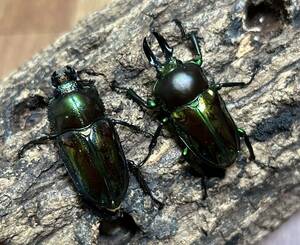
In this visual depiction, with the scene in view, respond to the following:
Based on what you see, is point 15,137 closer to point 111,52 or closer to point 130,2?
point 111,52

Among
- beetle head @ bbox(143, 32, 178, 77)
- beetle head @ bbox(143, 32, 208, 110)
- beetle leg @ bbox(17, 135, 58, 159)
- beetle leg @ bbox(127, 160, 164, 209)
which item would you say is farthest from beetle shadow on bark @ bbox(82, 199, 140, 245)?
beetle head @ bbox(143, 32, 178, 77)

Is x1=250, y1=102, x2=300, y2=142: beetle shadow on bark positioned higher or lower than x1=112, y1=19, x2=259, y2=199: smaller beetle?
lower

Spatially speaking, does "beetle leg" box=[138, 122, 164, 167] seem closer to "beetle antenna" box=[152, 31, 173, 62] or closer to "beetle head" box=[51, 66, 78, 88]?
"beetle antenna" box=[152, 31, 173, 62]

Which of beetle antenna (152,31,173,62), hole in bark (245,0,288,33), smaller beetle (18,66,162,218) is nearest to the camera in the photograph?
smaller beetle (18,66,162,218)

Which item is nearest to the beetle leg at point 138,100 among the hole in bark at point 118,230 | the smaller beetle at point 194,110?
the smaller beetle at point 194,110

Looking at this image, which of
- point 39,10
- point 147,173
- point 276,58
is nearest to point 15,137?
point 147,173

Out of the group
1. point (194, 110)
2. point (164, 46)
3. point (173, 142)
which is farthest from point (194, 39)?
point (173, 142)
